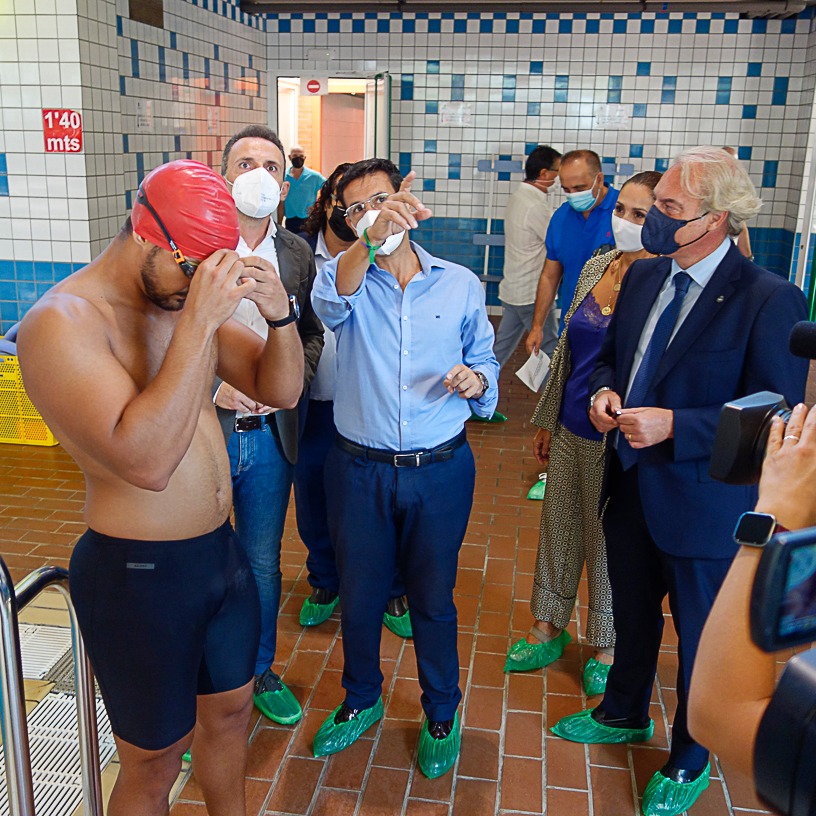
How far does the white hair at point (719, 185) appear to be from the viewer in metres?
2.31

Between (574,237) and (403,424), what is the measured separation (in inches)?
111

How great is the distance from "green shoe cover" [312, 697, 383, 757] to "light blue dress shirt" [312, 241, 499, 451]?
96 centimetres

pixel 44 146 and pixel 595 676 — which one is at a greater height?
pixel 44 146

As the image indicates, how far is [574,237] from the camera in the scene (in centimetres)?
494

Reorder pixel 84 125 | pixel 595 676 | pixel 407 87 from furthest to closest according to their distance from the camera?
1. pixel 407 87
2. pixel 84 125
3. pixel 595 676

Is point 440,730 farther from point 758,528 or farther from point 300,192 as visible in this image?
point 300,192

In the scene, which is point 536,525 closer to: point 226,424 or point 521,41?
point 226,424

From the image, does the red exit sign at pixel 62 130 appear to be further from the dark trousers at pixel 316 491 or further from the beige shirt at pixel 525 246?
the beige shirt at pixel 525 246

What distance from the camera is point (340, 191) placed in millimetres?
2672

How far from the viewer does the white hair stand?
2.31m

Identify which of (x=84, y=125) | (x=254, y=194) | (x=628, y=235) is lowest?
(x=628, y=235)

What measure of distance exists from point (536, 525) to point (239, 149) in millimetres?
2656

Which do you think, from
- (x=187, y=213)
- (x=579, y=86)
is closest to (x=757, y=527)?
(x=187, y=213)

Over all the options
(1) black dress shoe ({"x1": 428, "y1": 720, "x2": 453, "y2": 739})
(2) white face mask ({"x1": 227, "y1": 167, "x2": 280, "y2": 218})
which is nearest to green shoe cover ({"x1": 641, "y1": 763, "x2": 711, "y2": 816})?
(1) black dress shoe ({"x1": 428, "y1": 720, "x2": 453, "y2": 739})
